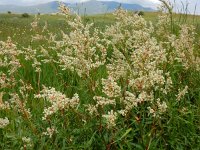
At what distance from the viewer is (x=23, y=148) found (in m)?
5.12

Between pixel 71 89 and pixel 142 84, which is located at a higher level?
pixel 142 84

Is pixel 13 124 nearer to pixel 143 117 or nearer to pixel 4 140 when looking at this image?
pixel 4 140

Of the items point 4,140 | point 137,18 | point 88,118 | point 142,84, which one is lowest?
point 4,140

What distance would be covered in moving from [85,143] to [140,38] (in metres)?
1.96

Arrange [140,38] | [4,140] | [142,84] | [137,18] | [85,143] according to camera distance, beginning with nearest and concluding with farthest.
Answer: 1. [142,84]
2. [85,143]
3. [4,140]
4. [140,38]
5. [137,18]

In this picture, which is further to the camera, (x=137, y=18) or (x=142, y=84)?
(x=137, y=18)

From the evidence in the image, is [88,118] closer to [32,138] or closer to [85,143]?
[85,143]

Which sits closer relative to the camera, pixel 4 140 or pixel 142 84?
pixel 142 84

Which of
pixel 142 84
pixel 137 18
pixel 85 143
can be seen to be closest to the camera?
pixel 142 84

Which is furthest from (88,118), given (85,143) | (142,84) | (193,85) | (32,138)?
(193,85)

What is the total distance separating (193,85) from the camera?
265 inches

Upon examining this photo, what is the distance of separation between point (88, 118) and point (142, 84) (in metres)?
1.17

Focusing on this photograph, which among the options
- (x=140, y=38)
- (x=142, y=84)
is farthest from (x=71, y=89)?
(x=142, y=84)

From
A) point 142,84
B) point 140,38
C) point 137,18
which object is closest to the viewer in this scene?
point 142,84
